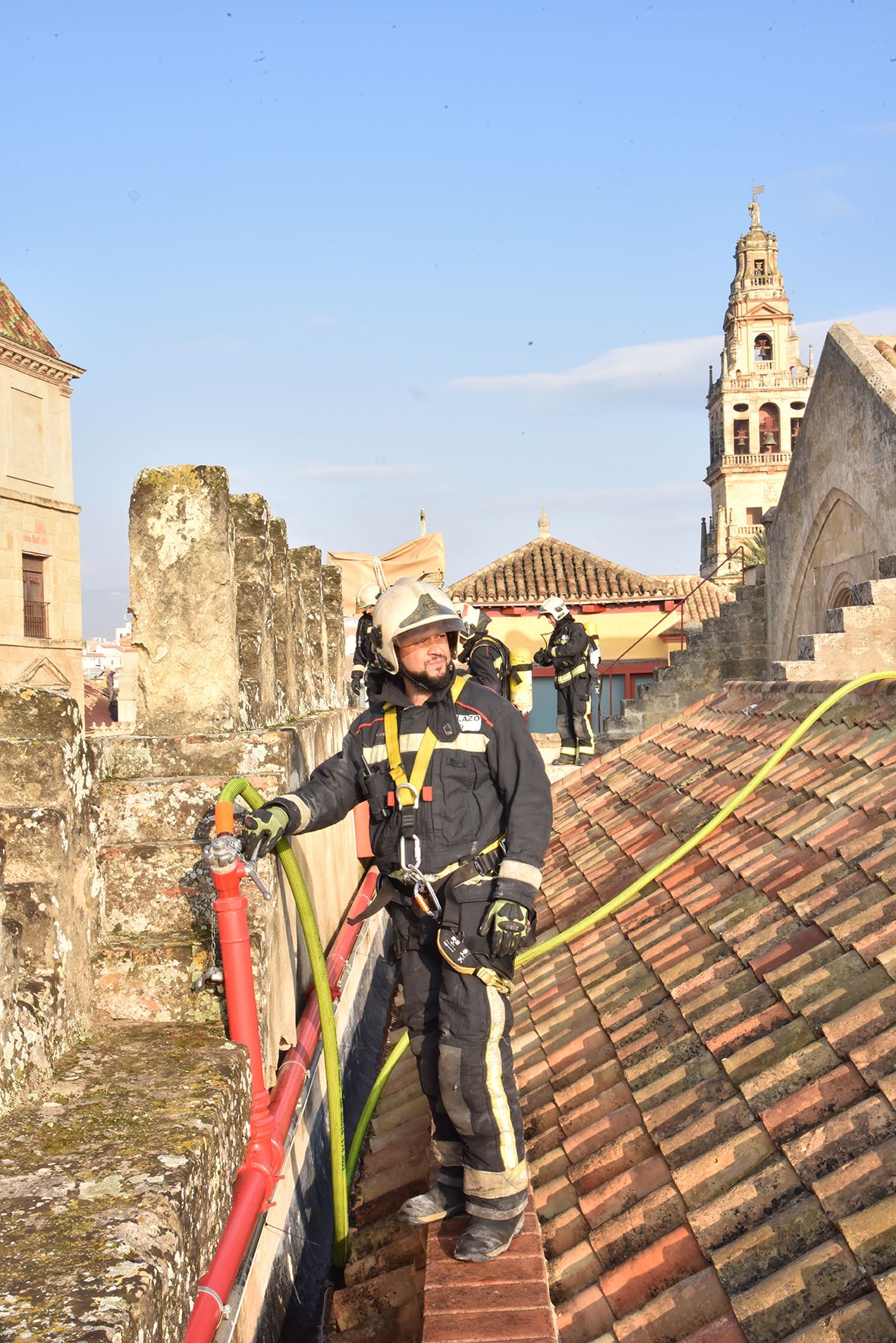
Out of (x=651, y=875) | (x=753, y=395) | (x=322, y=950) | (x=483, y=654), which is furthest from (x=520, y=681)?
(x=753, y=395)

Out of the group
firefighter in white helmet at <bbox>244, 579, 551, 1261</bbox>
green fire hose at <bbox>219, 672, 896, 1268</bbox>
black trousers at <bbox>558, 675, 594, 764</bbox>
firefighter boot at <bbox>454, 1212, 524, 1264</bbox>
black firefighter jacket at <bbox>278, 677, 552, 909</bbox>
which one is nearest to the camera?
firefighter boot at <bbox>454, 1212, 524, 1264</bbox>

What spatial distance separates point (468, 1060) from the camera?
3.60m

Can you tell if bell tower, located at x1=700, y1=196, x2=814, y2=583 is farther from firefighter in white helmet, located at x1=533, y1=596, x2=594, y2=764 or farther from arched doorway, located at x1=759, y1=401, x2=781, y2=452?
firefighter in white helmet, located at x1=533, y1=596, x2=594, y2=764

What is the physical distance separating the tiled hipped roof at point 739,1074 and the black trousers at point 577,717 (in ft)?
31.3

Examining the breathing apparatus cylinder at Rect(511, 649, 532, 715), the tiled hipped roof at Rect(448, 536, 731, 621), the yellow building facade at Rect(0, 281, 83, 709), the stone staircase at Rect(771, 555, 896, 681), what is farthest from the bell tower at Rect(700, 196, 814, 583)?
the stone staircase at Rect(771, 555, 896, 681)

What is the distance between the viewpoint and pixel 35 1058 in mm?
2764

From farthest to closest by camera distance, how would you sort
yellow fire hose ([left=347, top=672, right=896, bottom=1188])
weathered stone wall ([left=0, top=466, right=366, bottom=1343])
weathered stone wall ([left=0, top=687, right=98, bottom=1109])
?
yellow fire hose ([left=347, top=672, right=896, bottom=1188]) < weathered stone wall ([left=0, top=687, right=98, bottom=1109]) < weathered stone wall ([left=0, top=466, right=366, bottom=1343])

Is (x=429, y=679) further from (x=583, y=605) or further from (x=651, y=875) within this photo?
(x=583, y=605)

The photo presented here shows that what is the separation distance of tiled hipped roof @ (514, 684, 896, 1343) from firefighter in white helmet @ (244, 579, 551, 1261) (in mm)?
286

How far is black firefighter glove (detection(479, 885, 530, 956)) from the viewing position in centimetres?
350

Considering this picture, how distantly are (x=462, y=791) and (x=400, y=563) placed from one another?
48.3 feet

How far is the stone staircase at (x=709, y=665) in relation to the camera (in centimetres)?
1688

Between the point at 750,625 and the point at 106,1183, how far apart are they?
51.7 feet

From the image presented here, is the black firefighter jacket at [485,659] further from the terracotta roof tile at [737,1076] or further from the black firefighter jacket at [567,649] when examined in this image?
the terracotta roof tile at [737,1076]
